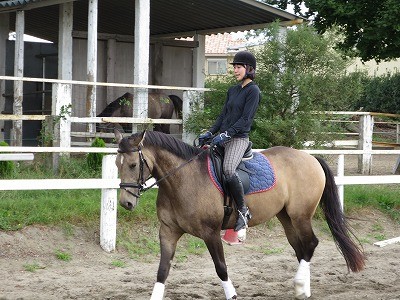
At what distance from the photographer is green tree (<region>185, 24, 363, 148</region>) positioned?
44.7 feet

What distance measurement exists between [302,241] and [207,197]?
5.07ft

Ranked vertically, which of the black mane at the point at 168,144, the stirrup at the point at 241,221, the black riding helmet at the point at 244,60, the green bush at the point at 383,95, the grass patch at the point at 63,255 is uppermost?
the green bush at the point at 383,95

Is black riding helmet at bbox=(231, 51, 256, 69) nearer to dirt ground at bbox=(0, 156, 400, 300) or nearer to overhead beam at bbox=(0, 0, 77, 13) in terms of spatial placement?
dirt ground at bbox=(0, 156, 400, 300)

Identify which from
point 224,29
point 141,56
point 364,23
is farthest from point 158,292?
point 364,23

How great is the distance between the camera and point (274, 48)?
45.8 feet

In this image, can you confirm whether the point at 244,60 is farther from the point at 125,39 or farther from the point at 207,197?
the point at 125,39

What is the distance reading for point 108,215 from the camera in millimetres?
9742

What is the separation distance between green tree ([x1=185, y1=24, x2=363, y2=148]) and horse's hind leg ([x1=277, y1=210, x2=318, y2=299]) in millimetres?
5087

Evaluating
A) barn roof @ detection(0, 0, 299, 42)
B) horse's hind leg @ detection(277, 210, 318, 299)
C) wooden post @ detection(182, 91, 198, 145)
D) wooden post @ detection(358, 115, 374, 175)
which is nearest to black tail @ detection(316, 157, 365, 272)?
horse's hind leg @ detection(277, 210, 318, 299)

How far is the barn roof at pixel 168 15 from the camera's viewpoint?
16203mm

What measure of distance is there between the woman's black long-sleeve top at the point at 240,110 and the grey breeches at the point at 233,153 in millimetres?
78

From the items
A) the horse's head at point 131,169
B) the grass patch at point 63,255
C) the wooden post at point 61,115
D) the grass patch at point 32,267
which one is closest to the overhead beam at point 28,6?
the wooden post at point 61,115

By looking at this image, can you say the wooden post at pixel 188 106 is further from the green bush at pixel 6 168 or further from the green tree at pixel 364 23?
the green tree at pixel 364 23

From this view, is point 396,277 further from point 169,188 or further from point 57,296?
point 57,296
